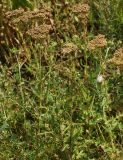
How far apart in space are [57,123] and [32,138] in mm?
205

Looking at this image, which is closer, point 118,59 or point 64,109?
point 118,59

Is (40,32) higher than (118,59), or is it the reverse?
(40,32)

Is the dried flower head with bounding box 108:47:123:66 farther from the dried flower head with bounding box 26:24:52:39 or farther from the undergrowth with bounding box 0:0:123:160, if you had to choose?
the dried flower head with bounding box 26:24:52:39

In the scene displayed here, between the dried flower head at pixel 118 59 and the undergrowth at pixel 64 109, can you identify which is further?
the undergrowth at pixel 64 109

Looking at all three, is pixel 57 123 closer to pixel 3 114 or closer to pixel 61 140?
pixel 61 140

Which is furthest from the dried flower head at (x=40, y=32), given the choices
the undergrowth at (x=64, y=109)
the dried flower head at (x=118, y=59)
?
the dried flower head at (x=118, y=59)

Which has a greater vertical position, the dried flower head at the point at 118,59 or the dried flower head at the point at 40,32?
the dried flower head at the point at 40,32

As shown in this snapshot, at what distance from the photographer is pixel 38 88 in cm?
280

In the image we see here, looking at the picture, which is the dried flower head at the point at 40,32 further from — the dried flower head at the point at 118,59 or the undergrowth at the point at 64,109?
the dried flower head at the point at 118,59

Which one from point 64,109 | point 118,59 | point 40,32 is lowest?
point 64,109

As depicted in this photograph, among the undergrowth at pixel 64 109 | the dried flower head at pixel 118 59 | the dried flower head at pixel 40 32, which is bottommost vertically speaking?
the undergrowth at pixel 64 109

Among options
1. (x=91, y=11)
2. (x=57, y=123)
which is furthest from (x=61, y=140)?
(x=91, y=11)

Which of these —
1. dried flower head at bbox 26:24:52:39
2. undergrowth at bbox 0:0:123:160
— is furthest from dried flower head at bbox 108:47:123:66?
dried flower head at bbox 26:24:52:39

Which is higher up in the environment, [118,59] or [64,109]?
[118,59]
